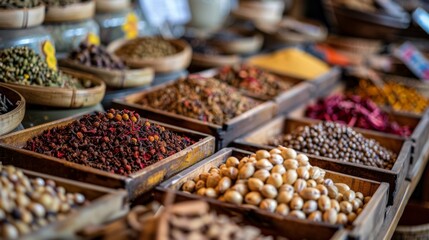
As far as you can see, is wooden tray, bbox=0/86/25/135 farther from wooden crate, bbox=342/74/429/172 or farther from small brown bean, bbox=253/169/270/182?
wooden crate, bbox=342/74/429/172

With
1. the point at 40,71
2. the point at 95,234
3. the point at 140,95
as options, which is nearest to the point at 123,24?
the point at 140,95

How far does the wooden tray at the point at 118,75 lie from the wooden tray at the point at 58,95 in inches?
13.0

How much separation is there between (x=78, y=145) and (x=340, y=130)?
1275mm

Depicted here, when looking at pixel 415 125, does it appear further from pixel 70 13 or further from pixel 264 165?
pixel 70 13

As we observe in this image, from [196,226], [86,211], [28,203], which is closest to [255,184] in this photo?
[196,226]

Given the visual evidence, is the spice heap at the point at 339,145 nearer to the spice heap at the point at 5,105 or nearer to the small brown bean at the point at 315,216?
the small brown bean at the point at 315,216

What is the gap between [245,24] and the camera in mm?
5527

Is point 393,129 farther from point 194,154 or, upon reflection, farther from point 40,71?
point 40,71

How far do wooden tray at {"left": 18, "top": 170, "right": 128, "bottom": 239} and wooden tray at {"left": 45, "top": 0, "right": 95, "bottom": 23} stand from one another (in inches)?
58.4

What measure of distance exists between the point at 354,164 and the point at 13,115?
4.43 ft

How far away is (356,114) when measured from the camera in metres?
3.21

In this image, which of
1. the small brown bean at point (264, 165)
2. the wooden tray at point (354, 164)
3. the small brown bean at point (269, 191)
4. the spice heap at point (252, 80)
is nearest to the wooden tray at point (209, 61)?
the spice heap at point (252, 80)

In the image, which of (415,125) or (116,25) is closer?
(415,125)

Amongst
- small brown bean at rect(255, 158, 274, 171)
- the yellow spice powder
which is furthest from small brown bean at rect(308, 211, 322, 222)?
the yellow spice powder
